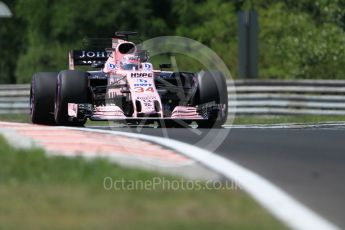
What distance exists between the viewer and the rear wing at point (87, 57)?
66.4 feet

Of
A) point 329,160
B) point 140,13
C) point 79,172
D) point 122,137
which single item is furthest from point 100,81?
point 140,13

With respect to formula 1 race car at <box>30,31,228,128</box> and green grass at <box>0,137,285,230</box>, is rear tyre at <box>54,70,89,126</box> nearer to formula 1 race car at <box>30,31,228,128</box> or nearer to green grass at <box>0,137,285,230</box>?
formula 1 race car at <box>30,31,228,128</box>

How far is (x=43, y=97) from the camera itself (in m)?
18.4

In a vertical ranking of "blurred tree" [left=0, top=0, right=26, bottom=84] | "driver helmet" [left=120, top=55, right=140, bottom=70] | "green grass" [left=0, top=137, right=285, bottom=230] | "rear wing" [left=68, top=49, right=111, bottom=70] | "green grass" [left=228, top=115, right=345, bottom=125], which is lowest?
"green grass" [left=0, top=137, right=285, bottom=230]

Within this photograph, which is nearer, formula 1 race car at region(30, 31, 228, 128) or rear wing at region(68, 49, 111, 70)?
formula 1 race car at region(30, 31, 228, 128)

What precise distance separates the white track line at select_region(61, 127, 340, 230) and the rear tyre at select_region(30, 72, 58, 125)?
714cm

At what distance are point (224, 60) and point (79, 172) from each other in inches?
1107

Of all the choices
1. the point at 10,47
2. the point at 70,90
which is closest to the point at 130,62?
the point at 70,90

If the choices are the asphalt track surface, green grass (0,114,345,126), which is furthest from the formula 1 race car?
green grass (0,114,345,126)

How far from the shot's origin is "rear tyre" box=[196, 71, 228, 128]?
59.4ft

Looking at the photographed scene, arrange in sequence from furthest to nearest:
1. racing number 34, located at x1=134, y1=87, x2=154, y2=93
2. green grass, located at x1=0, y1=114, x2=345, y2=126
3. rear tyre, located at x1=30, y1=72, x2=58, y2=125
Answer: green grass, located at x1=0, y1=114, x2=345, y2=126 → rear tyre, located at x1=30, y1=72, x2=58, y2=125 → racing number 34, located at x1=134, y1=87, x2=154, y2=93

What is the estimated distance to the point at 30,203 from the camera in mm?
7895

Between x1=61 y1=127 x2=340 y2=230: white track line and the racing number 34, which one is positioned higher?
the racing number 34

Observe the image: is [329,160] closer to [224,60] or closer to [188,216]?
[188,216]
